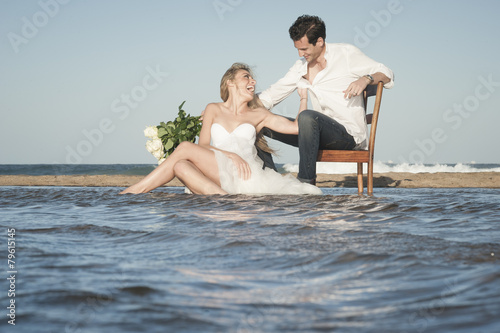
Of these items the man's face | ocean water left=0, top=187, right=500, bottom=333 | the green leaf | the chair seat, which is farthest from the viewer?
the green leaf

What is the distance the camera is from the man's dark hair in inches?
181

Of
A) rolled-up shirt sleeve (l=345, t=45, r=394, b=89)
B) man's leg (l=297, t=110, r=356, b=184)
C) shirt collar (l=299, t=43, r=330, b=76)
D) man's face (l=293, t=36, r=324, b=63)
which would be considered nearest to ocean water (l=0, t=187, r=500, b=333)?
man's leg (l=297, t=110, r=356, b=184)

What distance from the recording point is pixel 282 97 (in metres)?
4.95

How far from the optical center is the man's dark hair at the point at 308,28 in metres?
4.59

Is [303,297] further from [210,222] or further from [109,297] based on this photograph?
[210,222]

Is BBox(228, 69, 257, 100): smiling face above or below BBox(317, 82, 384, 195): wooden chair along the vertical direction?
above

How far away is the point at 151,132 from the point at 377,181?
3.98 m

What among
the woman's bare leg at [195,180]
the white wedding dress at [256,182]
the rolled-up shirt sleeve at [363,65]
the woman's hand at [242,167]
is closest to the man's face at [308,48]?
the rolled-up shirt sleeve at [363,65]

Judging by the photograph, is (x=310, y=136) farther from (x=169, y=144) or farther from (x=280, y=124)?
(x=169, y=144)

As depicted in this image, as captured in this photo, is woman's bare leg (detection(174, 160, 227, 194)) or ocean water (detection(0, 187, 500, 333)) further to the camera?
woman's bare leg (detection(174, 160, 227, 194))

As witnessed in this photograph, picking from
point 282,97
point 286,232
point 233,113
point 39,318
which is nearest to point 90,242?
point 286,232

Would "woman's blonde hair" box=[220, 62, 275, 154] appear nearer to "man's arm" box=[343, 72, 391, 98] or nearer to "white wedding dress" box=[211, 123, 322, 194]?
"white wedding dress" box=[211, 123, 322, 194]

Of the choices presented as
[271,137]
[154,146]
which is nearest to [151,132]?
[154,146]

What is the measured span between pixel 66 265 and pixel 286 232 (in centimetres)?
98
